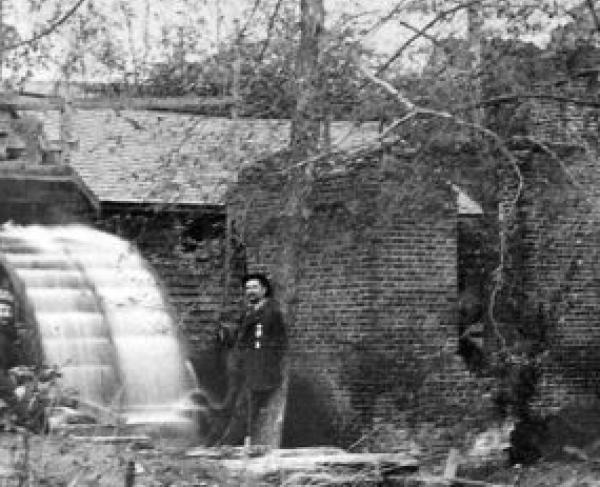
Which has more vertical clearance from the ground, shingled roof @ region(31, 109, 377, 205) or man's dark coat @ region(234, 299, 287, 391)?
shingled roof @ region(31, 109, 377, 205)

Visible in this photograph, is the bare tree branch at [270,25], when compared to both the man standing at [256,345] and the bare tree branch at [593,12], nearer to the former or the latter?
the man standing at [256,345]

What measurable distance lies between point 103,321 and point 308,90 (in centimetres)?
419

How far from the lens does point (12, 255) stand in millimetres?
16141

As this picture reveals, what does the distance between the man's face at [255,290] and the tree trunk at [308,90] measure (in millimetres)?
1394

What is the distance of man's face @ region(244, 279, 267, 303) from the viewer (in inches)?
472

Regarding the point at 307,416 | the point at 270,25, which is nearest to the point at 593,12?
the point at 270,25

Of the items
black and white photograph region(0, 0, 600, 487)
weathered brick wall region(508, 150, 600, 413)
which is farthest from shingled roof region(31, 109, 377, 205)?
weathered brick wall region(508, 150, 600, 413)

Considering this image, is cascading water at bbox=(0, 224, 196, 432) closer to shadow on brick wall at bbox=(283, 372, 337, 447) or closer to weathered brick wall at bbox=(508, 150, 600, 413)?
shadow on brick wall at bbox=(283, 372, 337, 447)

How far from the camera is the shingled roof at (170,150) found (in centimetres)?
1305

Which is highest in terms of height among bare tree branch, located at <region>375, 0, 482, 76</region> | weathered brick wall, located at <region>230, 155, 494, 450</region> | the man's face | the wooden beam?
bare tree branch, located at <region>375, 0, 482, 76</region>

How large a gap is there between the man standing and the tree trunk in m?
1.33

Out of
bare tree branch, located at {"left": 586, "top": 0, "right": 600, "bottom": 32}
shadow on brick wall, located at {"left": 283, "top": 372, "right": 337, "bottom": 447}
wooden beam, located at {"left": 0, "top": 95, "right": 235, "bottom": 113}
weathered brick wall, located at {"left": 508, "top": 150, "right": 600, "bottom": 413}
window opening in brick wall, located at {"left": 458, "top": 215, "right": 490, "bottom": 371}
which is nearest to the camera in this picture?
bare tree branch, located at {"left": 586, "top": 0, "right": 600, "bottom": 32}

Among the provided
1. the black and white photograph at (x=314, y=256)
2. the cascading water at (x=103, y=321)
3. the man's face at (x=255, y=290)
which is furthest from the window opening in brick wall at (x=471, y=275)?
the man's face at (x=255, y=290)

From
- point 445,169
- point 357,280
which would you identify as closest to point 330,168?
point 445,169
